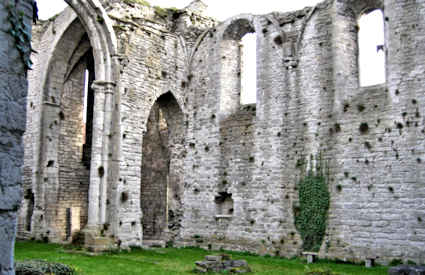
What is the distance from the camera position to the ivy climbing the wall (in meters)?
11.3

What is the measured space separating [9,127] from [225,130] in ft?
35.6

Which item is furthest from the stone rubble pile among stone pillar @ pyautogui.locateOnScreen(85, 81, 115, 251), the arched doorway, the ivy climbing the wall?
the arched doorway

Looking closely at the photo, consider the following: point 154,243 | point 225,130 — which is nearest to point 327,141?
point 225,130

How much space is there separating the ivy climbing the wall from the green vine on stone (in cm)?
931

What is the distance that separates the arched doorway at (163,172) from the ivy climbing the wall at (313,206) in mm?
4387

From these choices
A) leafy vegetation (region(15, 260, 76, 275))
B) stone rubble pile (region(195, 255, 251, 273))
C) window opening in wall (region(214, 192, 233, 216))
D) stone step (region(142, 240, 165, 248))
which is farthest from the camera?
stone step (region(142, 240, 165, 248))

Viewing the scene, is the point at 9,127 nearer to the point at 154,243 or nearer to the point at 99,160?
the point at 99,160

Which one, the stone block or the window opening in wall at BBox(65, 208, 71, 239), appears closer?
the stone block

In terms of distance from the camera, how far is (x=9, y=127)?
10.5ft

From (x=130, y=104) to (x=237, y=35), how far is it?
170 inches

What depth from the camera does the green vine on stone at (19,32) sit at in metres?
3.25

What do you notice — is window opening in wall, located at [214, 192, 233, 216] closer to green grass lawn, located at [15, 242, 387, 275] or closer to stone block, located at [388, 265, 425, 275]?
green grass lawn, located at [15, 242, 387, 275]

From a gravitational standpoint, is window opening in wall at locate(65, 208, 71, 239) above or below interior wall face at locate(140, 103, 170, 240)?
below

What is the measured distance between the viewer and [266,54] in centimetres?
1325
